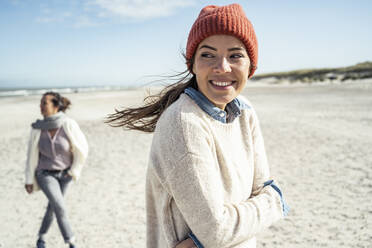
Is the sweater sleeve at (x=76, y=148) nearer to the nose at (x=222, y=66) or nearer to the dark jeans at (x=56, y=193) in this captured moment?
the dark jeans at (x=56, y=193)

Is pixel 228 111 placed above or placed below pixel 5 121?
above

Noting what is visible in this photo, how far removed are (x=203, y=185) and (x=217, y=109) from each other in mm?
411

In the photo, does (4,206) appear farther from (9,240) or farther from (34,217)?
(9,240)

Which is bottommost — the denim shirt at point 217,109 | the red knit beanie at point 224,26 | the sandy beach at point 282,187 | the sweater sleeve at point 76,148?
the sandy beach at point 282,187

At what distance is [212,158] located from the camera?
1298mm

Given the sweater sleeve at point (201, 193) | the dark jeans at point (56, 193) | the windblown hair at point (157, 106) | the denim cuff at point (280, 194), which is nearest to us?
the sweater sleeve at point (201, 193)

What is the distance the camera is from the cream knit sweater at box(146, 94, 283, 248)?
124 cm

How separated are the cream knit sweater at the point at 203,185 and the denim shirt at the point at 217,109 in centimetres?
3

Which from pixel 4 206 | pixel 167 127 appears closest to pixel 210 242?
pixel 167 127

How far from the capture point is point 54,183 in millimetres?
3680

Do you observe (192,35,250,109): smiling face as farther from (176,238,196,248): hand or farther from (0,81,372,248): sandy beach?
(0,81,372,248): sandy beach

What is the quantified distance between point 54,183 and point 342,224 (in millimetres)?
4134

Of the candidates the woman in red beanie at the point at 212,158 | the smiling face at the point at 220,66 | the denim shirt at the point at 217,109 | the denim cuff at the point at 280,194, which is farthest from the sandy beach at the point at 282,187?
the smiling face at the point at 220,66

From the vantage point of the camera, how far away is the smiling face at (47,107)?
12.8 ft
